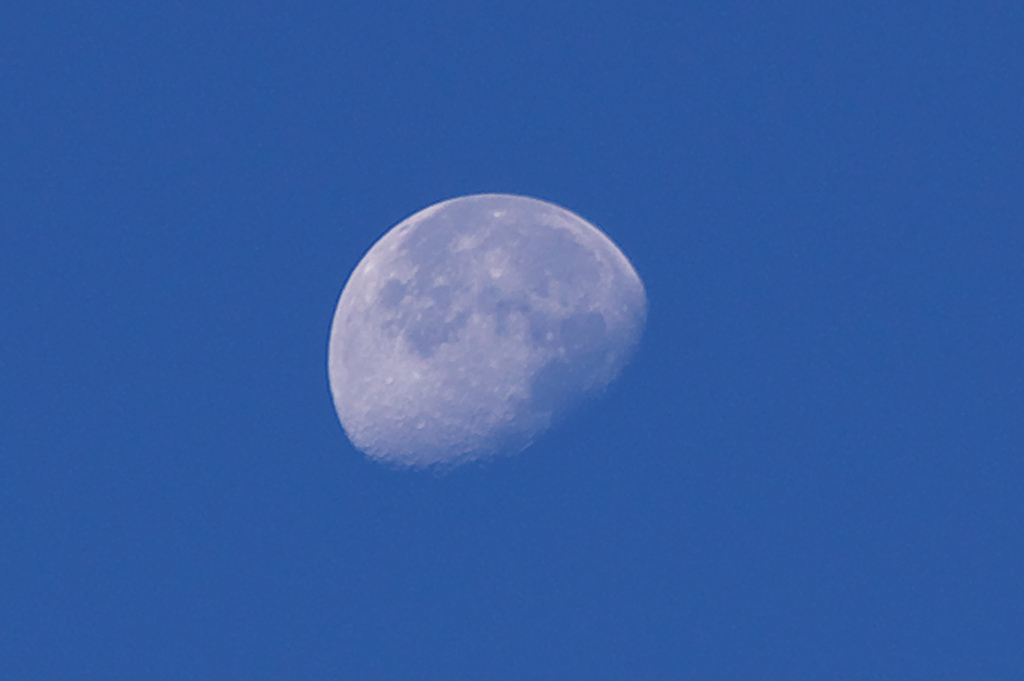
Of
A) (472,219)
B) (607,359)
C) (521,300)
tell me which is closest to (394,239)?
(472,219)

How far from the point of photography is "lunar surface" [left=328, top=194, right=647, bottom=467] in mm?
23609

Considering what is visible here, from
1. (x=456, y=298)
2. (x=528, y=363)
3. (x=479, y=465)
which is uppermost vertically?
(x=456, y=298)

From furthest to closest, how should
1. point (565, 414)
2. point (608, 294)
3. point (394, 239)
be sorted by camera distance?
1. point (394, 239)
2. point (608, 294)
3. point (565, 414)

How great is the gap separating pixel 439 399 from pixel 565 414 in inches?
97.5

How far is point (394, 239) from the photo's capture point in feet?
87.9

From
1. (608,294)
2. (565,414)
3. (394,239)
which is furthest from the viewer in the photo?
(394,239)

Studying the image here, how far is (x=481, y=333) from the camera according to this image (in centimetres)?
2389

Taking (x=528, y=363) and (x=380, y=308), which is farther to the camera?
(x=380, y=308)

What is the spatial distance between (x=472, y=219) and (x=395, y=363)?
11.6 feet

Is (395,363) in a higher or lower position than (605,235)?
lower

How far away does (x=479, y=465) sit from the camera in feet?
77.0

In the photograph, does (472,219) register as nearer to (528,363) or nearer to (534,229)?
(534,229)

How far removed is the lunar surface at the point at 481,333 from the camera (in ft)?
77.5

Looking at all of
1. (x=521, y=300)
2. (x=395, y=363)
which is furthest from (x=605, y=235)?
(x=395, y=363)
